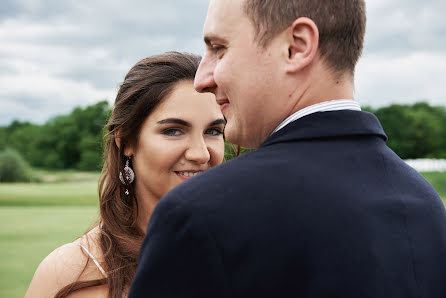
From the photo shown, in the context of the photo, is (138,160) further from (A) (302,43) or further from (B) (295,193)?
(B) (295,193)

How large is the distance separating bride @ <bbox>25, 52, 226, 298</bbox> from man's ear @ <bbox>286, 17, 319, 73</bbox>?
191cm

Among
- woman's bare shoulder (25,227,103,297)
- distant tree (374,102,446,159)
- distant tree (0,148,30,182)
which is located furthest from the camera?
distant tree (374,102,446,159)

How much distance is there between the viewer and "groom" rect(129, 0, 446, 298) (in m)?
1.41

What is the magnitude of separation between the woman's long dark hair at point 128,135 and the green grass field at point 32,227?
2088mm

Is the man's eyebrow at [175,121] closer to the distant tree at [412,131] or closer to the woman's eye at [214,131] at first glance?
the woman's eye at [214,131]

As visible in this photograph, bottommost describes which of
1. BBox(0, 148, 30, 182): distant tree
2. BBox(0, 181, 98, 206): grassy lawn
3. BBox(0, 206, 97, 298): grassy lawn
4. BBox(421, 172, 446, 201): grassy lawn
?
BBox(421, 172, 446, 201): grassy lawn

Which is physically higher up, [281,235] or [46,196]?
[281,235]

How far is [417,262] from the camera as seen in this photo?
1.60 m

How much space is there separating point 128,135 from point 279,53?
2.25 metres

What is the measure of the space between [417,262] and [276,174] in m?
0.58

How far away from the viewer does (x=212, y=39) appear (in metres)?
1.82

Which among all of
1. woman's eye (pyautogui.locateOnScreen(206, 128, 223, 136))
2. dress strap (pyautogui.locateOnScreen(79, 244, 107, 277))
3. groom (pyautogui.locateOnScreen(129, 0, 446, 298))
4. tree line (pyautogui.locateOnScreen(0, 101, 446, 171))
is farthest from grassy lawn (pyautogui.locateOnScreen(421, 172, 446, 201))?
groom (pyautogui.locateOnScreen(129, 0, 446, 298))

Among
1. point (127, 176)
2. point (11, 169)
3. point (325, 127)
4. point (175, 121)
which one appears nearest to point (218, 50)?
point (325, 127)

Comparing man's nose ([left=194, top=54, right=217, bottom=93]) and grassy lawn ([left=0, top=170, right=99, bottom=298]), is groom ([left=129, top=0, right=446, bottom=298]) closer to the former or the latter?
man's nose ([left=194, top=54, right=217, bottom=93])
